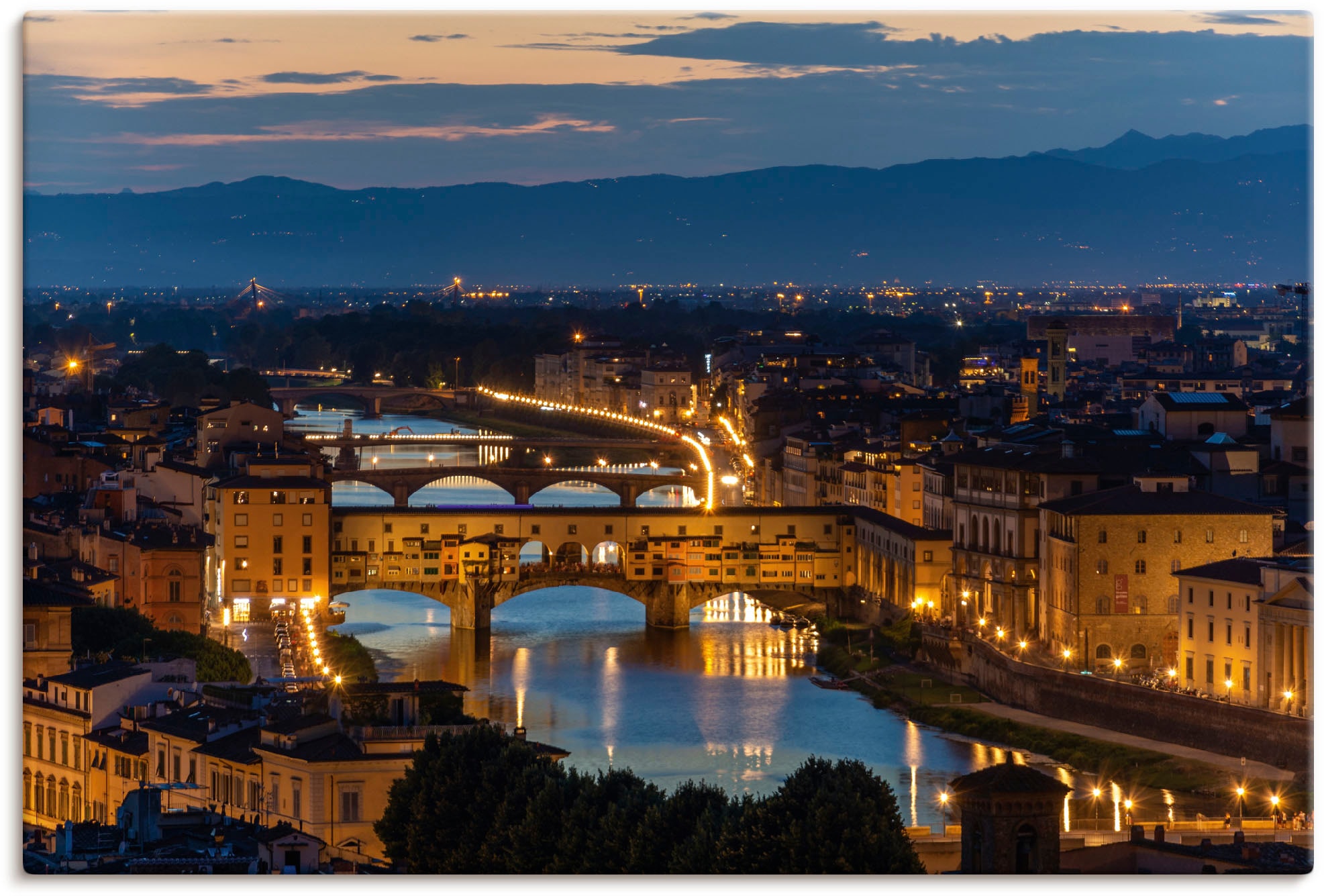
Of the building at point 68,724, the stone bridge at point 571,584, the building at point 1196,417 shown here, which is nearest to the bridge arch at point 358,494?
the stone bridge at point 571,584

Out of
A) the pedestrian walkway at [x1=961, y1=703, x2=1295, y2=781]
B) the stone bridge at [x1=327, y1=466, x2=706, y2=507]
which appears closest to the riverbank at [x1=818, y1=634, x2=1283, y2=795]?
the pedestrian walkway at [x1=961, y1=703, x2=1295, y2=781]

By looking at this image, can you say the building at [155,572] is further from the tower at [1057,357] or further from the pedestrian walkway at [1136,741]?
the tower at [1057,357]

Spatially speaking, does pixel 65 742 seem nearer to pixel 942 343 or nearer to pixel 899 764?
pixel 899 764

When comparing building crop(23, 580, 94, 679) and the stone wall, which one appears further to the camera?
the stone wall

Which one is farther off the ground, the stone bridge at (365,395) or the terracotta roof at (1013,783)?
the stone bridge at (365,395)

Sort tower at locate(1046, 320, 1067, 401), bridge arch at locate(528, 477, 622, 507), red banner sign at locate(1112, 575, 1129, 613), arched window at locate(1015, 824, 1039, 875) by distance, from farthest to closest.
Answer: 1. tower at locate(1046, 320, 1067, 401)
2. bridge arch at locate(528, 477, 622, 507)
3. red banner sign at locate(1112, 575, 1129, 613)
4. arched window at locate(1015, 824, 1039, 875)

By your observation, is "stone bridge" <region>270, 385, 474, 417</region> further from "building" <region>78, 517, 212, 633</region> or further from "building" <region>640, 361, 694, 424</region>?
"building" <region>78, 517, 212, 633</region>

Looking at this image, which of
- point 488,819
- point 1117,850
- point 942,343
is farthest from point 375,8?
point 942,343

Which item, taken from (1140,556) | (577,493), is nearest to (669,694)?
(1140,556)
